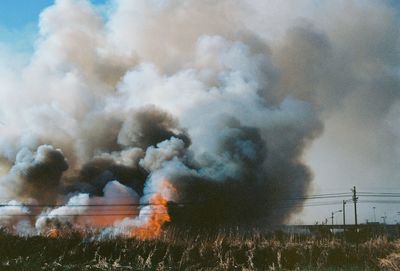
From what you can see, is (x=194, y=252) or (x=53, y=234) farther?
(x=53, y=234)

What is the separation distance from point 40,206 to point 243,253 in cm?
4377

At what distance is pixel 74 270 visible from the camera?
15.0 metres

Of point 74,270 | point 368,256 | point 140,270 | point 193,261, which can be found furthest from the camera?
point 368,256

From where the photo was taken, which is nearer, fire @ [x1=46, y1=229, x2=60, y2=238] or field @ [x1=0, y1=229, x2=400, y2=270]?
field @ [x1=0, y1=229, x2=400, y2=270]

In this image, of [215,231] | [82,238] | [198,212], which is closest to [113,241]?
[82,238]

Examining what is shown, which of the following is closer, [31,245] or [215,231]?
[31,245]

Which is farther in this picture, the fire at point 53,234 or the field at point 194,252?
the fire at point 53,234

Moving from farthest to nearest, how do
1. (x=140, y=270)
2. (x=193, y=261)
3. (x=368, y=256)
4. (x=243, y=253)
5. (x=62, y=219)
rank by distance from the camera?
(x=62, y=219), (x=243, y=253), (x=368, y=256), (x=193, y=261), (x=140, y=270)

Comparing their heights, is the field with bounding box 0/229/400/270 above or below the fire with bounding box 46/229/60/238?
below

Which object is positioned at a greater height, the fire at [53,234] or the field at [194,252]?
the fire at [53,234]

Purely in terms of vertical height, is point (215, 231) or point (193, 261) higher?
point (215, 231)

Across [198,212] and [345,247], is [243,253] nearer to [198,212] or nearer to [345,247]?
[345,247]

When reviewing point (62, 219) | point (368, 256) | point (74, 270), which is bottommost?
point (74, 270)

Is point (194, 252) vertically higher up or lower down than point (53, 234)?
lower down
